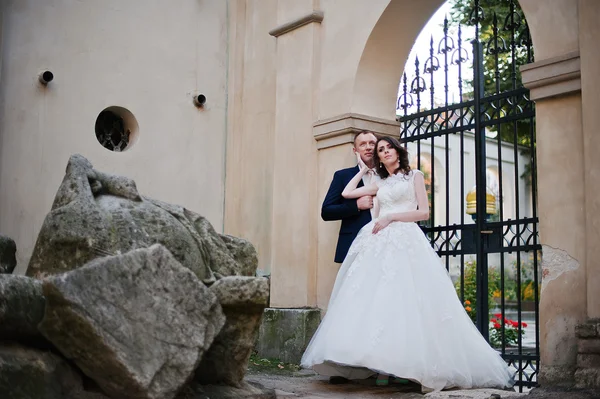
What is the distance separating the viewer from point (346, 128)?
6.98 meters

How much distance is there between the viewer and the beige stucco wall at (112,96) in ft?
24.3

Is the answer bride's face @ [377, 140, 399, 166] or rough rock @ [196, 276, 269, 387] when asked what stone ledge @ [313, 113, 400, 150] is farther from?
rough rock @ [196, 276, 269, 387]

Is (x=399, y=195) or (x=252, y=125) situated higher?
(x=252, y=125)

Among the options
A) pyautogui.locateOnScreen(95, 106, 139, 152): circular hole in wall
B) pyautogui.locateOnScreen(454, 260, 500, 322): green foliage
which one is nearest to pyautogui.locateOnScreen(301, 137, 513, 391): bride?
pyautogui.locateOnScreen(454, 260, 500, 322): green foliage

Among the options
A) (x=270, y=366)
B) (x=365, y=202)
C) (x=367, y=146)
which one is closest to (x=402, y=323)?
(x=365, y=202)

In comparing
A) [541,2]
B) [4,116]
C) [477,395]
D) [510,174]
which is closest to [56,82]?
[4,116]

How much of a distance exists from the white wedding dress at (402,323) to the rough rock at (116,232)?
3.27 feet

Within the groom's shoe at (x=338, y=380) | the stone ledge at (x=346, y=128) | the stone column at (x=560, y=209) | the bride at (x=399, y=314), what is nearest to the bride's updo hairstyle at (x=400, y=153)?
the bride at (x=399, y=314)

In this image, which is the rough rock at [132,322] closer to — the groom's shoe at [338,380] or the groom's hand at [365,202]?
the groom's shoe at [338,380]

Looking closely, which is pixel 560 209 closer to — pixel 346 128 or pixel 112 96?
pixel 346 128

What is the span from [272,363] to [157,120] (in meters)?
3.23

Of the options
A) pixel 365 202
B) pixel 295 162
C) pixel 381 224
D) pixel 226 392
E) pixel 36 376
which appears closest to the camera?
pixel 36 376

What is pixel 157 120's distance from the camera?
845 centimetres

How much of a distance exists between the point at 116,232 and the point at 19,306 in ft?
2.21
